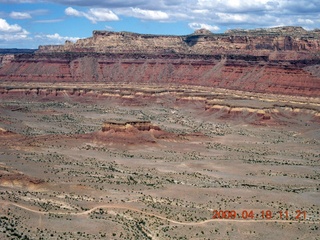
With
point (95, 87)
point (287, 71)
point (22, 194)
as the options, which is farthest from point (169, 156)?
point (95, 87)

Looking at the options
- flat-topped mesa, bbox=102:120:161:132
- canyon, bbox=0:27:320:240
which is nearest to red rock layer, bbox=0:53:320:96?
canyon, bbox=0:27:320:240

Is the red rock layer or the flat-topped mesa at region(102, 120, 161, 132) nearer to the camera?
the flat-topped mesa at region(102, 120, 161, 132)

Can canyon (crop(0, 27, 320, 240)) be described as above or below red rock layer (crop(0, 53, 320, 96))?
below

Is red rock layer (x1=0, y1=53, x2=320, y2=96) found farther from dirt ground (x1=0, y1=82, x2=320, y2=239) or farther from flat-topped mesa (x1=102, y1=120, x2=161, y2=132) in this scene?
flat-topped mesa (x1=102, y1=120, x2=161, y2=132)

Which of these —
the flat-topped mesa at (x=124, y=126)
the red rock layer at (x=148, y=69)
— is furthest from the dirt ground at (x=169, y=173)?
the red rock layer at (x=148, y=69)

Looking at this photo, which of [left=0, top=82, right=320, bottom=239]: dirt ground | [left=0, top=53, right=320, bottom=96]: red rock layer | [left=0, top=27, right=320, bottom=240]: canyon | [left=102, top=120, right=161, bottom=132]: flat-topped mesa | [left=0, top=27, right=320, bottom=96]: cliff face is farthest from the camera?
[left=0, top=27, right=320, bottom=96]: cliff face

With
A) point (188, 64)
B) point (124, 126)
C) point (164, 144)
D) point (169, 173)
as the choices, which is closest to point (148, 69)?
point (188, 64)

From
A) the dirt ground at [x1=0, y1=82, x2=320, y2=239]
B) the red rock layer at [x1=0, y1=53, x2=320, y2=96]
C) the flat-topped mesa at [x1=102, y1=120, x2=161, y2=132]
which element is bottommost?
the dirt ground at [x1=0, y1=82, x2=320, y2=239]

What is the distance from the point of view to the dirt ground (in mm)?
46750

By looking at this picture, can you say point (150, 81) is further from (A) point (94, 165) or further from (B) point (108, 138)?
(A) point (94, 165)

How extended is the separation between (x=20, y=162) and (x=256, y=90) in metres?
83.7

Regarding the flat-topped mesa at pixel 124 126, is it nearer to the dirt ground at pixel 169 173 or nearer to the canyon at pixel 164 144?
the canyon at pixel 164 144

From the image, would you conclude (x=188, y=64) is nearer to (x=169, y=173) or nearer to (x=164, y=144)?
(x=164, y=144)

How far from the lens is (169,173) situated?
70438 millimetres
